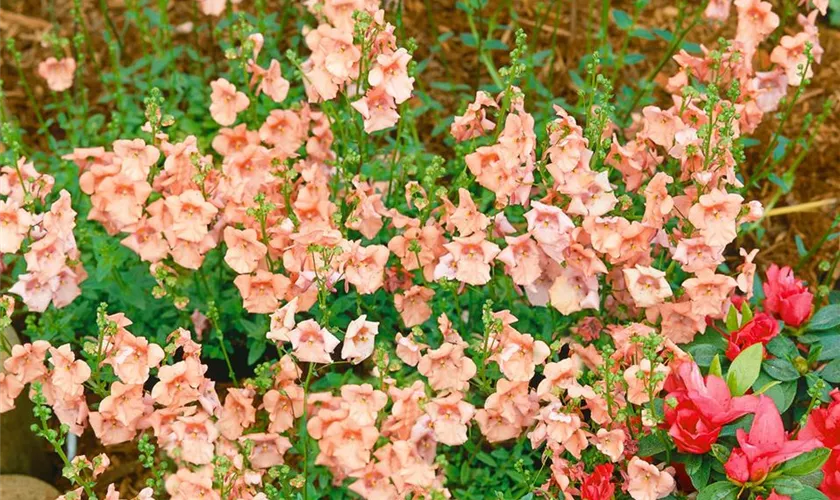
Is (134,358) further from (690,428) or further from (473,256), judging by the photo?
(690,428)

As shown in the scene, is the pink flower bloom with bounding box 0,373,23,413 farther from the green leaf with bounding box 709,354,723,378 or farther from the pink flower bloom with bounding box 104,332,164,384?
the green leaf with bounding box 709,354,723,378

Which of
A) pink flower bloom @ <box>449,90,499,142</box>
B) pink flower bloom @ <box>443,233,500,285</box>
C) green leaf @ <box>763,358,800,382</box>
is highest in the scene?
pink flower bloom @ <box>449,90,499,142</box>

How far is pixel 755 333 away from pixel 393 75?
1188 millimetres

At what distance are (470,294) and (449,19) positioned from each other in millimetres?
1884

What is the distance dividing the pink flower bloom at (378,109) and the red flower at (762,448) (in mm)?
1201

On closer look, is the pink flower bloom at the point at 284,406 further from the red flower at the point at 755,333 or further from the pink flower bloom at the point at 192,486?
the red flower at the point at 755,333

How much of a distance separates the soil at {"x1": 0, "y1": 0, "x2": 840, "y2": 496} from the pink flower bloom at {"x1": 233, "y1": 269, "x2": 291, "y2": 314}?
160cm

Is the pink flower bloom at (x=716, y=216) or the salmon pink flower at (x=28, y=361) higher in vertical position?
the pink flower bloom at (x=716, y=216)

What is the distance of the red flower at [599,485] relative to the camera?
2.64 metres

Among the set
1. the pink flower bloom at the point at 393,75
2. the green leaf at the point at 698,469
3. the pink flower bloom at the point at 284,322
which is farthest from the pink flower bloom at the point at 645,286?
the pink flower bloom at the point at 284,322

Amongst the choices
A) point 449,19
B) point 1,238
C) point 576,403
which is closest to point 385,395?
point 576,403

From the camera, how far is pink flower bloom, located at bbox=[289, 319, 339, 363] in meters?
2.59

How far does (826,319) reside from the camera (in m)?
3.03

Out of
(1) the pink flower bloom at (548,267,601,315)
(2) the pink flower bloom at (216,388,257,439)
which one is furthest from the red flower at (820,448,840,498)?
(2) the pink flower bloom at (216,388,257,439)
